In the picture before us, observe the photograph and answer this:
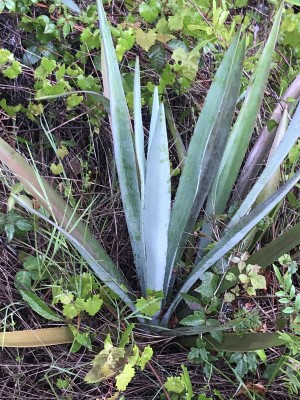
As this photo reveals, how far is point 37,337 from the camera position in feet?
3.28

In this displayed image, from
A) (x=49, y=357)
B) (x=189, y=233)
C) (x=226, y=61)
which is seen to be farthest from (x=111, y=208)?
(x=226, y=61)

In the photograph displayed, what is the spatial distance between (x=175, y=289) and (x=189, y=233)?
185 millimetres

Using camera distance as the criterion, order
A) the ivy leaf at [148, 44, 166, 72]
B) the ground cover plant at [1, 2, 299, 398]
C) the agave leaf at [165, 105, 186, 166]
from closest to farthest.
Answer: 1. the ground cover plant at [1, 2, 299, 398]
2. the agave leaf at [165, 105, 186, 166]
3. the ivy leaf at [148, 44, 166, 72]

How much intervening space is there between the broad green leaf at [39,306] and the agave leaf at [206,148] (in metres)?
0.25

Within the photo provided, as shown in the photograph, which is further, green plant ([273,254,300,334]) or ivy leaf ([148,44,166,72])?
ivy leaf ([148,44,166,72])

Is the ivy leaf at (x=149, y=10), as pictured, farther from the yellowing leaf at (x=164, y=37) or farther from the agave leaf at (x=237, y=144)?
the agave leaf at (x=237, y=144)

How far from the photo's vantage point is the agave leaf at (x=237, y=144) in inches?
40.3

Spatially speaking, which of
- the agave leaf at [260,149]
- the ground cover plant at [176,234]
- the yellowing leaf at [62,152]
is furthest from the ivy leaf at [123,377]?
the yellowing leaf at [62,152]

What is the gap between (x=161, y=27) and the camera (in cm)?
133

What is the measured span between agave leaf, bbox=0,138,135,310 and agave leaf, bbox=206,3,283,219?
27cm

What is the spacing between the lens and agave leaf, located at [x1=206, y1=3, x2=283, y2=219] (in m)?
1.02

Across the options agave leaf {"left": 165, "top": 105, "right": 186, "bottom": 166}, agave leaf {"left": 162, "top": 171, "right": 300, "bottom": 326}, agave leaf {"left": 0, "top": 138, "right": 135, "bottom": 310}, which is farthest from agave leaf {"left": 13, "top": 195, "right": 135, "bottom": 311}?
agave leaf {"left": 165, "top": 105, "right": 186, "bottom": 166}

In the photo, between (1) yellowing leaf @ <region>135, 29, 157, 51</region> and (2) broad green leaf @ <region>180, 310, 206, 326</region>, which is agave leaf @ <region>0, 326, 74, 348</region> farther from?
(1) yellowing leaf @ <region>135, 29, 157, 51</region>

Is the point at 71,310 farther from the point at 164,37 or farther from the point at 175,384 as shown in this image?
the point at 164,37
